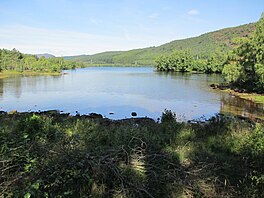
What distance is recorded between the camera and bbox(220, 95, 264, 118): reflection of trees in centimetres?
2253

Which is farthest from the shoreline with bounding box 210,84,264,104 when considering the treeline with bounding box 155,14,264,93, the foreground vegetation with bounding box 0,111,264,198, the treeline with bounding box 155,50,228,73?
the treeline with bounding box 155,50,228,73

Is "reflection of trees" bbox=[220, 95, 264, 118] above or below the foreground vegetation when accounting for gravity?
below

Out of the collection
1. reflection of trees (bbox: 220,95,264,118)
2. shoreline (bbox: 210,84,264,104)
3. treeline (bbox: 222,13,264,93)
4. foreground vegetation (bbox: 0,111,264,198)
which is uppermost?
treeline (bbox: 222,13,264,93)

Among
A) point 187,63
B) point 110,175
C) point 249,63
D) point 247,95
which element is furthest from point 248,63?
point 187,63

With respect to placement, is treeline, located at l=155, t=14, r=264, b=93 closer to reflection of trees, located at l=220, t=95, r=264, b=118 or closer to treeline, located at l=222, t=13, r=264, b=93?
treeline, located at l=222, t=13, r=264, b=93

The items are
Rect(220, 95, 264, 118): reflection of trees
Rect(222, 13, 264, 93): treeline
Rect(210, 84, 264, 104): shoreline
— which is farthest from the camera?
Rect(222, 13, 264, 93): treeline

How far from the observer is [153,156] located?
498cm

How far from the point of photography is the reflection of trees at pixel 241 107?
2253cm

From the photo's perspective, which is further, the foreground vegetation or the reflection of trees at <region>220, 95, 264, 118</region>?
the reflection of trees at <region>220, 95, 264, 118</region>

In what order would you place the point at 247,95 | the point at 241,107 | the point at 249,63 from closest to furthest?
1. the point at 241,107
2. the point at 247,95
3. the point at 249,63

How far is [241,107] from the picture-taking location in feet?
83.9

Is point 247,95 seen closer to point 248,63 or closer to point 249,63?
point 249,63

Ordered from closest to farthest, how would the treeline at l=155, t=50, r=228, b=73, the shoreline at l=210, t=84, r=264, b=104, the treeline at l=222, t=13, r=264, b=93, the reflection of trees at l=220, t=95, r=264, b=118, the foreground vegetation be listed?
the foreground vegetation
the reflection of trees at l=220, t=95, r=264, b=118
the shoreline at l=210, t=84, r=264, b=104
the treeline at l=222, t=13, r=264, b=93
the treeline at l=155, t=50, r=228, b=73

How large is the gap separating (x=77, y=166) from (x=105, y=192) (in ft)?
2.12
